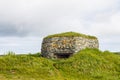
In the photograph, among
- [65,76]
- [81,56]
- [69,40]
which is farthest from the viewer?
[69,40]

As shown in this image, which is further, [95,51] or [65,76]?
[95,51]

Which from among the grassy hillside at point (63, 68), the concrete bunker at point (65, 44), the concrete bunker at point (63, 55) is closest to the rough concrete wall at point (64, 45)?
the concrete bunker at point (65, 44)

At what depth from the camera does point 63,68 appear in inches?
1150

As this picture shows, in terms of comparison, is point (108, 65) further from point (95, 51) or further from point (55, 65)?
point (55, 65)

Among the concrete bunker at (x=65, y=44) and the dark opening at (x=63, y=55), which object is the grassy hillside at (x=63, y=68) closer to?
the concrete bunker at (x=65, y=44)

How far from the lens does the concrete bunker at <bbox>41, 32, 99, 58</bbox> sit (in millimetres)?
32312

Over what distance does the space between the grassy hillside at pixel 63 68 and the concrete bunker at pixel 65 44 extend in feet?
4.59

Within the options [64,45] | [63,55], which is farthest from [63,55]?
[64,45]

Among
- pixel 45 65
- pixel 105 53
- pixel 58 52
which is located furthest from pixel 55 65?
pixel 105 53

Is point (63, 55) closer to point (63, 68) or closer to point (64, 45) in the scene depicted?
point (64, 45)

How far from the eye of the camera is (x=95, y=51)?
107 feet

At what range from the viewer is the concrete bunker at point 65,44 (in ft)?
106

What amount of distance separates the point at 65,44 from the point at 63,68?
367cm

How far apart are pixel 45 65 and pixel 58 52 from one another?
12.0 ft
